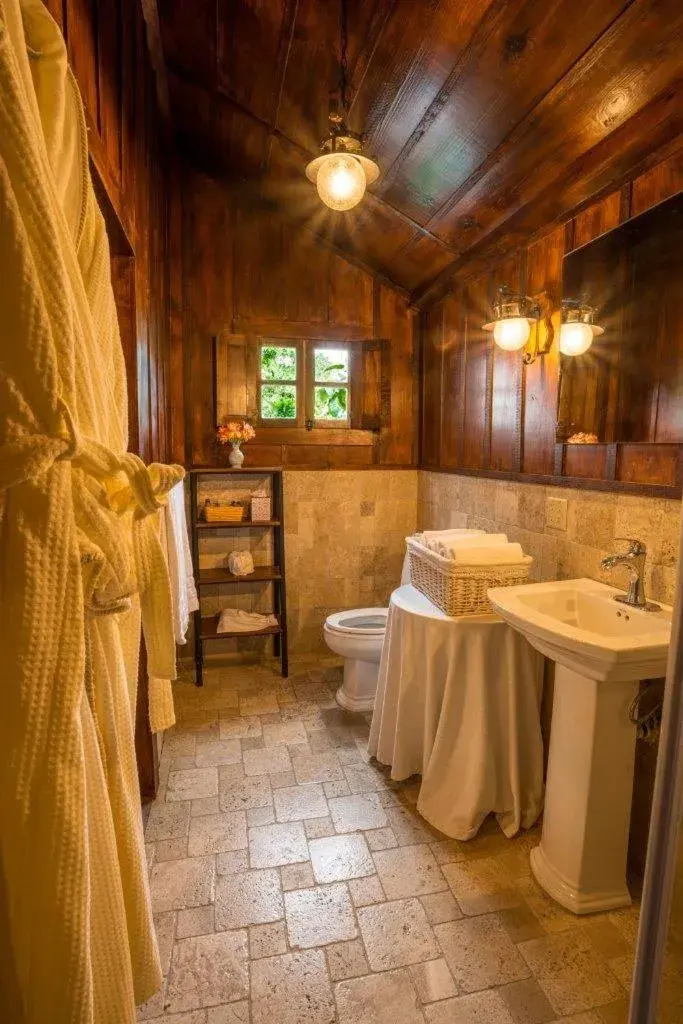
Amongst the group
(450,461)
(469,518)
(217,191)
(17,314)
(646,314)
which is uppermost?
A: (217,191)

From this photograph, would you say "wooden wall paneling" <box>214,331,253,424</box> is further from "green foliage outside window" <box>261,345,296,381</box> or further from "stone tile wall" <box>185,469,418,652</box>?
"stone tile wall" <box>185,469,418,652</box>

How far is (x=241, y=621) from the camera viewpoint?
131 inches

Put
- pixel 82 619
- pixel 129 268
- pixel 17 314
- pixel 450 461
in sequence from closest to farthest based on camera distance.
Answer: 1. pixel 17 314
2. pixel 82 619
3. pixel 129 268
4. pixel 450 461

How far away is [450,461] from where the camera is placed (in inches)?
124

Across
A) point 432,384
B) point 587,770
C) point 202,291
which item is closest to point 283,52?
point 202,291

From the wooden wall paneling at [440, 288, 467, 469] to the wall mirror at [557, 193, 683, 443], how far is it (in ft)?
2.98

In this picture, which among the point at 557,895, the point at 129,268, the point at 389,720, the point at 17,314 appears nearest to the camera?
the point at 17,314

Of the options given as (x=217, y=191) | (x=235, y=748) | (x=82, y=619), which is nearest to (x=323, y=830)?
(x=235, y=748)

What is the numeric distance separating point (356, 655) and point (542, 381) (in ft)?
5.32

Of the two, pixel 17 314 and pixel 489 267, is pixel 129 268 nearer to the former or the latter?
pixel 17 314

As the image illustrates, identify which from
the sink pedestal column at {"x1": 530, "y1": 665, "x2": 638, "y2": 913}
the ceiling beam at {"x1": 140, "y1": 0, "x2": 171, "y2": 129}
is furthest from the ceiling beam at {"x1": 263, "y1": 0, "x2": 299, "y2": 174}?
the sink pedestal column at {"x1": 530, "y1": 665, "x2": 638, "y2": 913}

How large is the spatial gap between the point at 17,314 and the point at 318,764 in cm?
222

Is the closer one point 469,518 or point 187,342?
point 469,518

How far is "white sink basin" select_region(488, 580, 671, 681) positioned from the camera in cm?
135
